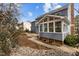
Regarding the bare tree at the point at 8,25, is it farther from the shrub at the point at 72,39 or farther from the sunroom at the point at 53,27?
the shrub at the point at 72,39

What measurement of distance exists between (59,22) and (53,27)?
11 centimetres

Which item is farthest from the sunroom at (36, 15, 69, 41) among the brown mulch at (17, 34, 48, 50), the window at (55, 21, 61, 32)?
the brown mulch at (17, 34, 48, 50)

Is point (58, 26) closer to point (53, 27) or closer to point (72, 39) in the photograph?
point (53, 27)

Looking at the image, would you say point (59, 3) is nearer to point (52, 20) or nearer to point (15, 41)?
point (52, 20)

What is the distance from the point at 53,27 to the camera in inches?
115

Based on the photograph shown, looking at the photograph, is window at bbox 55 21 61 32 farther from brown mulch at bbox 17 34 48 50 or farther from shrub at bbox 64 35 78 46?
brown mulch at bbox 17 34 48 50

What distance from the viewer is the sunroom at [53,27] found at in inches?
114

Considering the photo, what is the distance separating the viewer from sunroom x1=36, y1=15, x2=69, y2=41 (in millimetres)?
2885

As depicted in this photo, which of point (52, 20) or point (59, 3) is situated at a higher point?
point (59, 3)

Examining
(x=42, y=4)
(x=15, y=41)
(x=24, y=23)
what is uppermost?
(x=42, y=4)

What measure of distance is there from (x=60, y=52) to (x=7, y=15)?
85 cm

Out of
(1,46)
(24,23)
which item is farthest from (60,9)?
(1,46)

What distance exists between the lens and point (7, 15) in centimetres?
296

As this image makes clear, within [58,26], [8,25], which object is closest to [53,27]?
[58,26]
